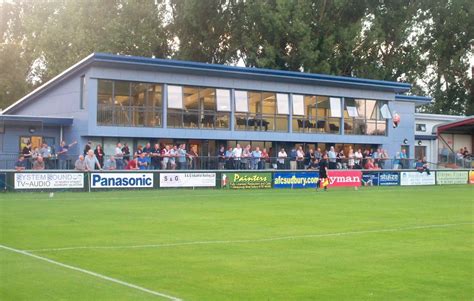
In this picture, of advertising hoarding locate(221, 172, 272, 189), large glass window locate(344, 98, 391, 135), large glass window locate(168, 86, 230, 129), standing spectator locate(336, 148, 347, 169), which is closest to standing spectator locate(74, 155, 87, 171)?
advertising hoarding locate(221, 172, 272, 189)

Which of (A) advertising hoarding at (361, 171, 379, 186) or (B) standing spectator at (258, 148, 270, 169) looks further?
(A) advertising hoarding at (361, 171, 379, 186)

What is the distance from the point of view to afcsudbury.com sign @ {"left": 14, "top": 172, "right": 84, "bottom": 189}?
30438 millimetres

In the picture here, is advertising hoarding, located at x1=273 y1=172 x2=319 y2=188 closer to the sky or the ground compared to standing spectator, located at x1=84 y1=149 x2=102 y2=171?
closer to the ground

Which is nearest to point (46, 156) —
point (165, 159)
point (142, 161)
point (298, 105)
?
point (142, 161)

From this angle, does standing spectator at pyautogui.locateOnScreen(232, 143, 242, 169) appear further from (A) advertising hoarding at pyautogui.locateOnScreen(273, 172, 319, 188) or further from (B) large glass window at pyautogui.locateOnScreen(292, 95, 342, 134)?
(B) large glass window at pyautogui.locateOnScreen(292, 95, 342, 134)

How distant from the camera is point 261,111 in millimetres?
44812

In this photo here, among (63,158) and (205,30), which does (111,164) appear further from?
(205,30)

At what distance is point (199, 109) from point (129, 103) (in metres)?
4.70

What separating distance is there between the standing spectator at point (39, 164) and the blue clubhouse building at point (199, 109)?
544 centimetres

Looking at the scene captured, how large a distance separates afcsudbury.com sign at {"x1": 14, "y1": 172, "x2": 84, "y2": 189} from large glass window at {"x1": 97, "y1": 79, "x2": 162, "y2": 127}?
23.1ft

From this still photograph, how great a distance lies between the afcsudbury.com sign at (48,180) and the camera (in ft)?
99.9

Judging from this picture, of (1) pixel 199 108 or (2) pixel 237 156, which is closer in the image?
(2) pixel 237 156

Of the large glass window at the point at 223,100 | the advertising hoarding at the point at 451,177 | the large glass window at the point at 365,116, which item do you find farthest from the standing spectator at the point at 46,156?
the advertising hoarding at the point at 451,177

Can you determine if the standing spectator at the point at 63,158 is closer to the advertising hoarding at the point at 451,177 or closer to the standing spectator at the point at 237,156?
the standing spectator at the point at 237,156
